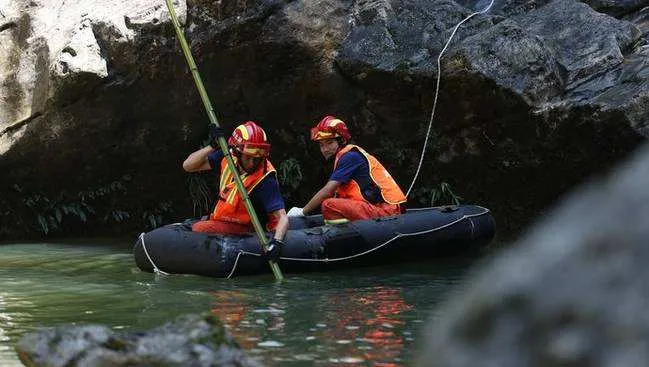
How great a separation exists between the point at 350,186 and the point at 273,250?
5.13 ft

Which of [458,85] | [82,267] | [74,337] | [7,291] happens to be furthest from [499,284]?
[458,85]

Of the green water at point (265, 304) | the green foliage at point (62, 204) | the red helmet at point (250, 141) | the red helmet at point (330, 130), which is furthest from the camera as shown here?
the green foliage at point (62, 204)

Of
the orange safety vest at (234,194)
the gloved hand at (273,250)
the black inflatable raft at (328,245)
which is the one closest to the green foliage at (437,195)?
the black inflatable raft at (328,245)

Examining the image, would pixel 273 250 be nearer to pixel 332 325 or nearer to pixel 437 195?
pixel 332 325

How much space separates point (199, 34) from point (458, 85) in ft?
10.7

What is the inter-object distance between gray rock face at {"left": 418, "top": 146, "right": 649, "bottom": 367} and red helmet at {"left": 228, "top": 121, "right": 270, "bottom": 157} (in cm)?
664

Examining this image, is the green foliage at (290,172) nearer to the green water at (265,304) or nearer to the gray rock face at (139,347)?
the green water at (265,304)

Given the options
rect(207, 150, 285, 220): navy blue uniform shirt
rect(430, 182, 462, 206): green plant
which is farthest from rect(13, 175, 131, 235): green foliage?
rect(207, 150, 285, 220): navy blue uniform shirt

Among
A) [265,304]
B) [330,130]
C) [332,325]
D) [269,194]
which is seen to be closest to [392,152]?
[330,130]

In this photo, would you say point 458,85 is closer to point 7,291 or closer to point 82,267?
point 82,267

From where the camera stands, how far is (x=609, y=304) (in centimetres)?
109

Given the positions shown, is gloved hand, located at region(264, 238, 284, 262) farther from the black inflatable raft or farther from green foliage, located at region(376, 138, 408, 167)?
green foliage, located at region(376, 138, 408, 167)

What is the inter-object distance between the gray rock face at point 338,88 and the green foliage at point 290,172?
0.07 ft

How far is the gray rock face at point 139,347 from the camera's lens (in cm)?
284
